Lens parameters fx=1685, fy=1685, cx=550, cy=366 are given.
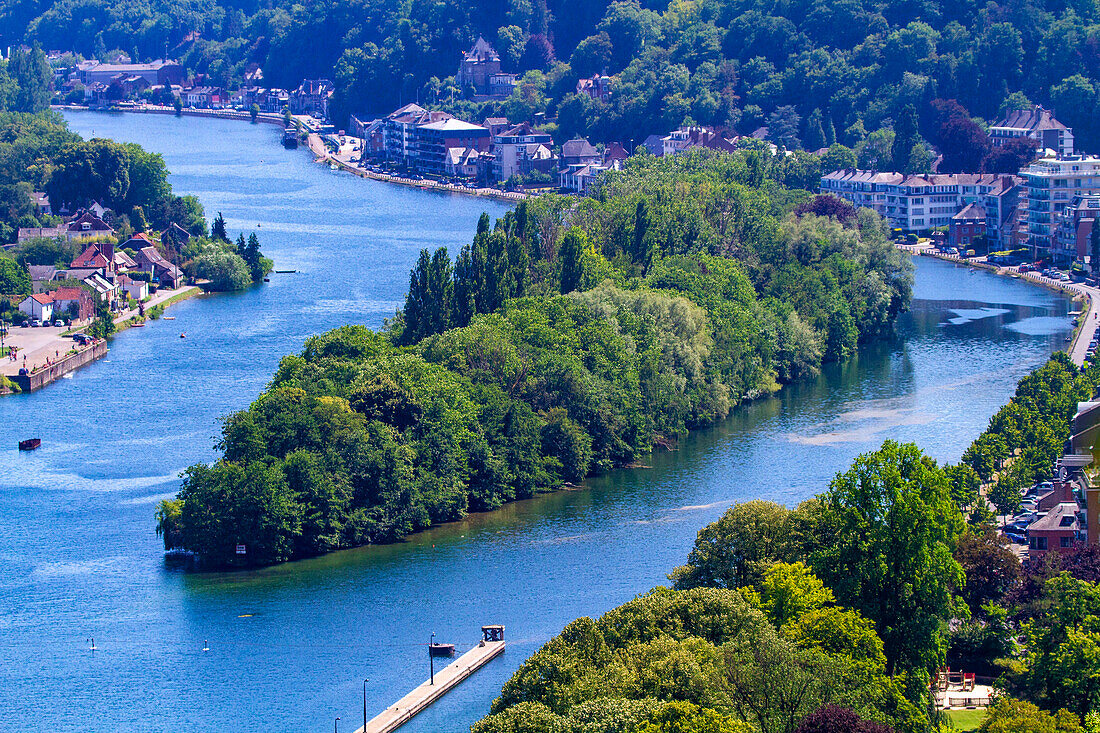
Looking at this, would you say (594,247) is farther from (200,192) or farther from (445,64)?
(445,64)

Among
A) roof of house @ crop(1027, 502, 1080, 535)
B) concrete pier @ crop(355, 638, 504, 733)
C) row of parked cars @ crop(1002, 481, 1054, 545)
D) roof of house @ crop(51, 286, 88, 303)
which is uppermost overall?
roof of house @ crop(51, 286, 88, 303)

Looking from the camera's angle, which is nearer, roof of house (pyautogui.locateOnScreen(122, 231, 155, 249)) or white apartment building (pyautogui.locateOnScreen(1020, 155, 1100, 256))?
roof of house (pyautogui.locateOnScreen(122, 231, 155, 249))

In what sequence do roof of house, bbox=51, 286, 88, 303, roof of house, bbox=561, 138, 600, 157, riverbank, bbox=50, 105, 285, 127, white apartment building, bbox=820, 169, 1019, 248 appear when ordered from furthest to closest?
riverbank, bbox=50, 105, 285, 127
roof of house, bbox=561, 138, 600, 157
white apartment building, bbox=820, 169, 1019, 248
roof of house, bbox=51, 286, 88, 303

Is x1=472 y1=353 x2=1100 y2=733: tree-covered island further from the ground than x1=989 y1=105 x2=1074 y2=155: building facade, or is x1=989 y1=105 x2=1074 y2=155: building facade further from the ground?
x1=989 y1=105 x2=1074 y2=155: building facade

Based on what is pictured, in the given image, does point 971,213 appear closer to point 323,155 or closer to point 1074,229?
point 1074,229

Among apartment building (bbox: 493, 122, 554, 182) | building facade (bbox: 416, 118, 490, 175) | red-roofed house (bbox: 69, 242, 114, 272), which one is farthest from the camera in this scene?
building facade (bbox: 416, 118, 490, 175)

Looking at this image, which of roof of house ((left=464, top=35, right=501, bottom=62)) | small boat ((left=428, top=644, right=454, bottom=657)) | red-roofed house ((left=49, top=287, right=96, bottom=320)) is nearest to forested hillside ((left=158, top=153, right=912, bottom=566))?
small boat ((left=428, top=644, right=454, bottom=657))

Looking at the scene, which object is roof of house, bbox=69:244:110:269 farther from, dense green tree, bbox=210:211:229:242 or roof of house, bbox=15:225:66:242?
dense green tree, bbox=210:211:229:242
